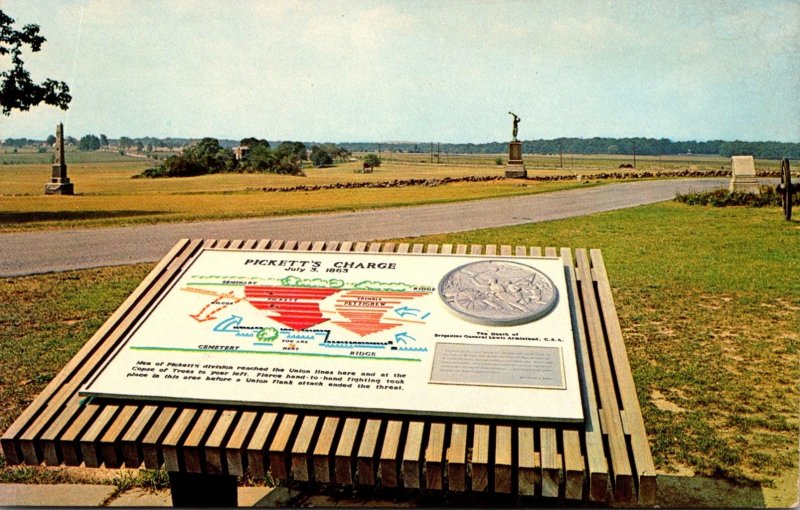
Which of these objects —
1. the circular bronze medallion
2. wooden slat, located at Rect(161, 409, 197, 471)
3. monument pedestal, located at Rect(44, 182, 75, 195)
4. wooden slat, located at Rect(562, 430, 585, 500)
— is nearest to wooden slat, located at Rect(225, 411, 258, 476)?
wooden slat, located at Rect(161, 409, 197, 471)

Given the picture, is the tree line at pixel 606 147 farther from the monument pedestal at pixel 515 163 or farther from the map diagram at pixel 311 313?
the map diagram at pixel 311 313

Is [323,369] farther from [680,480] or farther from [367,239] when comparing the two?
[367,239]

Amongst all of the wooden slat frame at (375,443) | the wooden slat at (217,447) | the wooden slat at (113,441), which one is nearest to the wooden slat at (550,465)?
the wooden slat frame at (375,443)

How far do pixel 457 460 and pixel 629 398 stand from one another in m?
0.87

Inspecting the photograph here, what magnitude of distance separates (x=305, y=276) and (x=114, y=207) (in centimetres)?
1984

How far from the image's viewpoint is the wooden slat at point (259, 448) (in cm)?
303

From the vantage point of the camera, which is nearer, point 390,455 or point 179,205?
point 390,455

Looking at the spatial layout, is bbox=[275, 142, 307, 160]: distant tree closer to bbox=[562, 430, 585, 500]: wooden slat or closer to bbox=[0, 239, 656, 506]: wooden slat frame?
bbox=[0, 239, 656, 506]: wooden slat frame

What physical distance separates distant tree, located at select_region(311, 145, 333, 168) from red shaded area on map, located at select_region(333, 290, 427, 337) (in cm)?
6273

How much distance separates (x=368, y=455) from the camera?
2936 mm

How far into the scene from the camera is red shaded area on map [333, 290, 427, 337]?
3535mm

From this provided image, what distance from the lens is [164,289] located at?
4125 mm

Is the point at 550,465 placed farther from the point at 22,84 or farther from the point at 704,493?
the point at 22,84

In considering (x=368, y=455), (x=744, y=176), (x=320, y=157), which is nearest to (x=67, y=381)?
(x=368, y=455)
